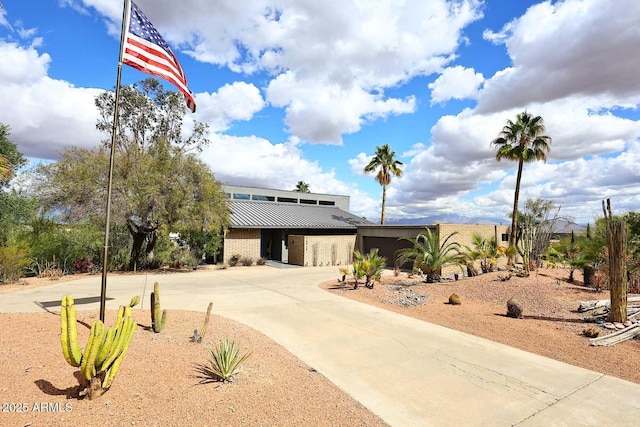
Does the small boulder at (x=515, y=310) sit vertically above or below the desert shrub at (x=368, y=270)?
below

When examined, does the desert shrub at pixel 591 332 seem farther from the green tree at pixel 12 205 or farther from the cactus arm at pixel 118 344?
the green tree at pixel 12 205

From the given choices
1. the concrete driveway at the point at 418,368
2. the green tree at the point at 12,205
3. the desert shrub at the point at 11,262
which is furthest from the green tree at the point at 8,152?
the concrete driveway at the point at 418,368

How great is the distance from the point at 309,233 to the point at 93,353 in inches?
958

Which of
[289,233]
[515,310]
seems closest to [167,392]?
[515,310]

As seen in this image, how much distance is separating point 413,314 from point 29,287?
49.2 ft

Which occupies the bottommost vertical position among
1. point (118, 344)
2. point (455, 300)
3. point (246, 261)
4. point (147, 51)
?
point (455, 300)

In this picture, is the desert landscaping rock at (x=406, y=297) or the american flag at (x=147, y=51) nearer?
the american flag at (x=147, y=51)

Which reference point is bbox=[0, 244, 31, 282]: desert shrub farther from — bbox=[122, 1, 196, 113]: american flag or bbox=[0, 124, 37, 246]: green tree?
bbox=[122, 1, 196, 113]: american flag

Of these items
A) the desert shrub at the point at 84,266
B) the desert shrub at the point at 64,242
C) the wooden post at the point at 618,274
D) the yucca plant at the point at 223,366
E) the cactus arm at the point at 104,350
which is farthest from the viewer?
the desert shrub at the point at 84,266

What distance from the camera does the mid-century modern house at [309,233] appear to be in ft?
75.2

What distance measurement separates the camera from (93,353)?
13.8 ft

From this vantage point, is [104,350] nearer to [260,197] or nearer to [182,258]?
[182,258]

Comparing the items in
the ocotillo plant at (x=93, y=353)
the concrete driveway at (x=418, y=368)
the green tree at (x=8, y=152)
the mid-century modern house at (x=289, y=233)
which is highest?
the green tree at (x=8, y=152)

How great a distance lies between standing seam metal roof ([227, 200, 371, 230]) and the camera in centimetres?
2462
